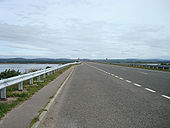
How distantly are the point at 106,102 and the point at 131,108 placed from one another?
1236mm

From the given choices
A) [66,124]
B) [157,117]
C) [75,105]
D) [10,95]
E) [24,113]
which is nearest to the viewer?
[66,124]

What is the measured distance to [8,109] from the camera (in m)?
6.34

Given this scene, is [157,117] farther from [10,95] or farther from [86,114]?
[10,95]

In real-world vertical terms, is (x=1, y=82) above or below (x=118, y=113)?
above

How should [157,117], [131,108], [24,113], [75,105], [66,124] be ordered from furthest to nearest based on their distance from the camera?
[75,105] < [131,108] < [24,113] < [157,117] < [66,124]

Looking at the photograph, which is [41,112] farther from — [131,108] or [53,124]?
[131,108]

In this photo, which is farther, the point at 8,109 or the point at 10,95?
the point at 10,95

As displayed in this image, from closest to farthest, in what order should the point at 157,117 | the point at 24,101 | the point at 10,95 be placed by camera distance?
the point at 157,117
the point at 24,101
the point at 10,95

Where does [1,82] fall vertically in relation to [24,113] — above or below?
above

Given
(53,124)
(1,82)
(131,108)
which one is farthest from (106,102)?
(1,82)

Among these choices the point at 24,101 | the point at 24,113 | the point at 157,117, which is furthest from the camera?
the point at 24,101

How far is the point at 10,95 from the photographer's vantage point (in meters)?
8.55

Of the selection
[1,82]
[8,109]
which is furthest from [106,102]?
Result: [1,82]

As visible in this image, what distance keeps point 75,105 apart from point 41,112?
1.53m
